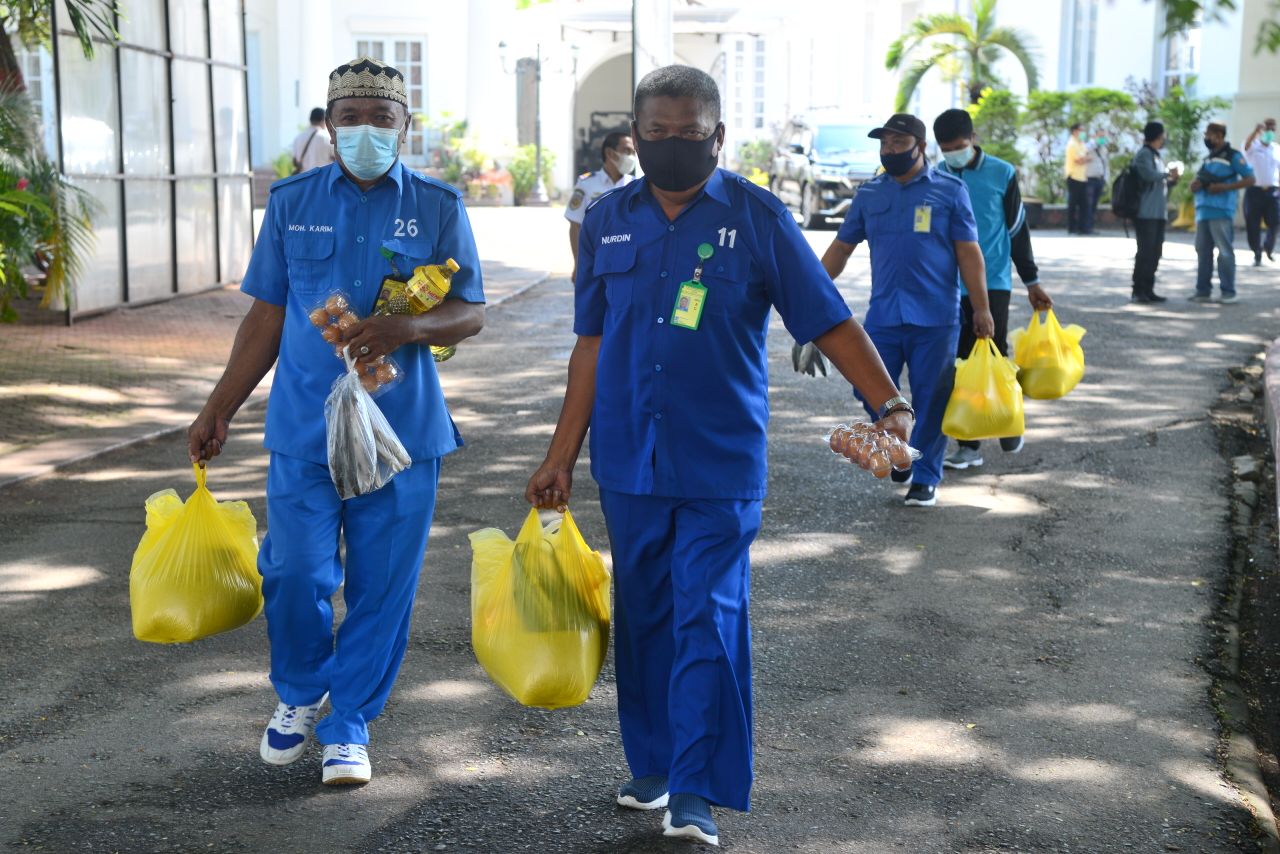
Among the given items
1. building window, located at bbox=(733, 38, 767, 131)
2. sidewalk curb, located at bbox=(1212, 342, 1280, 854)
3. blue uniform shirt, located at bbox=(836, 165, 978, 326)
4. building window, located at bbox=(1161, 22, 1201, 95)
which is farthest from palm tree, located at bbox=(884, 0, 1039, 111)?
sidewalk curb, located at bbox=(1212, 342, 1280, 854)

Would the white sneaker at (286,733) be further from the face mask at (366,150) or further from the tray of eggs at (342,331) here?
the face mask at (366,150)

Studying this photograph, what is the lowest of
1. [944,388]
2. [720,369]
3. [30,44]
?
[944,388]

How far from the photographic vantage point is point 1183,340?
13.9 meters

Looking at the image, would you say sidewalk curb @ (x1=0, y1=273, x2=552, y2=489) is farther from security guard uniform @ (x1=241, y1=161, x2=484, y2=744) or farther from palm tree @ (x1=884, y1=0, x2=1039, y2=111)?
palm tree @ (x1=884, y1=0, x2=1039, y2=111)

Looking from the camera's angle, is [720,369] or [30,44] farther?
[30,44]

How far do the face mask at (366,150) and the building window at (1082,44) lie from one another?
30968 mm

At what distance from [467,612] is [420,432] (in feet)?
6.17

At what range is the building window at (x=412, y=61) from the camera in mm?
36875

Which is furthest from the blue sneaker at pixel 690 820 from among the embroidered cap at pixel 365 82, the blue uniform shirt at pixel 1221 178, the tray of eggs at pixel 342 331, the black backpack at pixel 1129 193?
the blue uniform shirt at pixel 1221 178

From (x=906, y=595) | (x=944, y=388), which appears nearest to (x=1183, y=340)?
(x=944, y=388)

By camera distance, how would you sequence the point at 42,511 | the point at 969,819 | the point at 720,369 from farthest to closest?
the point at 42,511
the point at 969,819
the point at 720,369

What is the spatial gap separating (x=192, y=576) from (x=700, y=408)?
1568 mm

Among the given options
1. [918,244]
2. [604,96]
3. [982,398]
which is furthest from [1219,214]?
[604,96]

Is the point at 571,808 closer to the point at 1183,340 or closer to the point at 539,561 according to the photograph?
the point at 539,561
